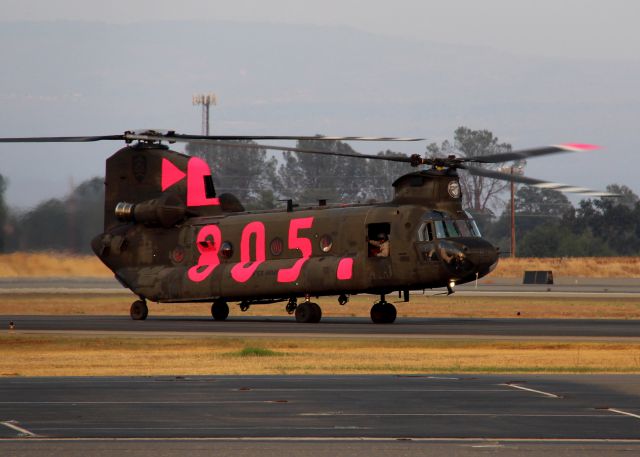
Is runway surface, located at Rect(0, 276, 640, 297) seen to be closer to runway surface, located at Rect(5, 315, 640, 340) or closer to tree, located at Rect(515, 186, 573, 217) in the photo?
runway surface, located at Rect(5, 315, 640, 340)

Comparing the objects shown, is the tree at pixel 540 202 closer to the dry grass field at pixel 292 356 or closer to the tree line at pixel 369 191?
the tree line at pixel 369 191

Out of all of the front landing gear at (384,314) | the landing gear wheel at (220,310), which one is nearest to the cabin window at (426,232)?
the front landing gear at (384,314)

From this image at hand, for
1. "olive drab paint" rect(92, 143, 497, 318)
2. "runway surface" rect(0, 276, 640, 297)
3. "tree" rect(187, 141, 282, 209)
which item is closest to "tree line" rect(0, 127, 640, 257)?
"tree" rect(187, 141, 282, 209)

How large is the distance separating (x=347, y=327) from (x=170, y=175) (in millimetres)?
10287

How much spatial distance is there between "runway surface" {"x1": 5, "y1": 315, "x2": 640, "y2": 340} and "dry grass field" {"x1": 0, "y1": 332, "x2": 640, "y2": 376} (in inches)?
102

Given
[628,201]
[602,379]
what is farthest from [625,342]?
[628,201]

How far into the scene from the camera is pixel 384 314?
4194 centimetres

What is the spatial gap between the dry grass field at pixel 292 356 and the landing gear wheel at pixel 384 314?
7.82 m

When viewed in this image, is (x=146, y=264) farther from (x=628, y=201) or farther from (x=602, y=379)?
(x=628, y=201)

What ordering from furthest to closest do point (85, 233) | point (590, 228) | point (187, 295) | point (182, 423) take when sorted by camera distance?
point (590, 228), point (85, 233), point (187, 295), point (182, 423)

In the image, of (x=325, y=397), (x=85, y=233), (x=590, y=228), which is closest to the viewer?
(x=325, y=397)

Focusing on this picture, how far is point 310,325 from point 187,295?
549 centimetres

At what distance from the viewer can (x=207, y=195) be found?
46250mm

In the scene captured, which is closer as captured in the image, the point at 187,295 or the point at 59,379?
the point at 59,379
